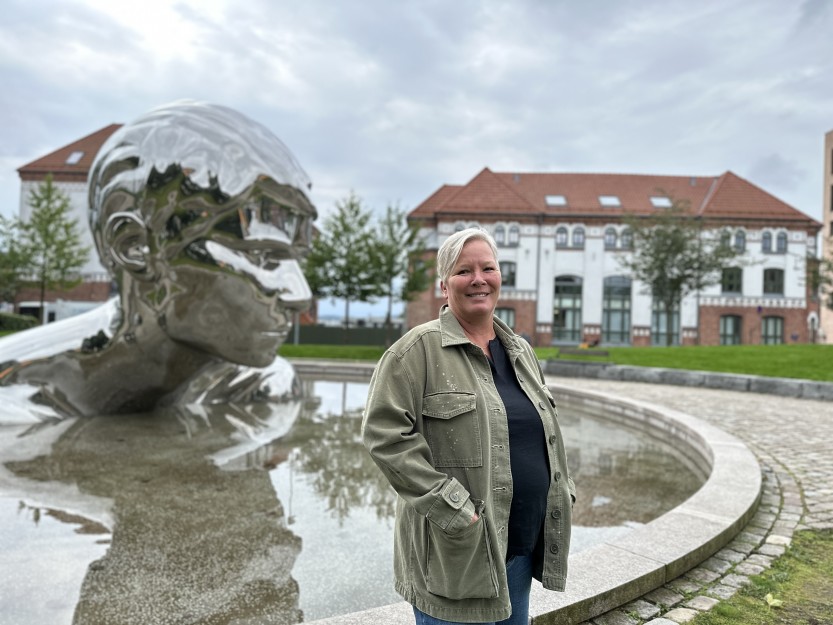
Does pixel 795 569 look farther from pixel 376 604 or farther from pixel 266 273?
pixel 266 273

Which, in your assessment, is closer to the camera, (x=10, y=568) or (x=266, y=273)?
(x=10, y=568)

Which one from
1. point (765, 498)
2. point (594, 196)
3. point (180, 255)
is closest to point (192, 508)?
point (180, 255)

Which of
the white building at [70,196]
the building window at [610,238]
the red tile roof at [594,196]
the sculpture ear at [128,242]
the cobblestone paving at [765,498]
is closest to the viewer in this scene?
the cobblestone paving at [765,498]

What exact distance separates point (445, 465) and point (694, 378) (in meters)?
14.2

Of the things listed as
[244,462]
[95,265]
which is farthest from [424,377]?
[95,265]

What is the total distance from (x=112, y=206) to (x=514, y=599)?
16.5 feet

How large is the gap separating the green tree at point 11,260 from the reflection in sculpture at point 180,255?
2715 centimetres

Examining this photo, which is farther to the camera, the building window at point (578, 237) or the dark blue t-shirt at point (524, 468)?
the building window at point (578, 237)

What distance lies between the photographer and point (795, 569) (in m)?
3.09

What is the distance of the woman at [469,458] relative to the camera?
1.48m

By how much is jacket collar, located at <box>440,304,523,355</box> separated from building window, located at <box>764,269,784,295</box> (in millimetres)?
42513

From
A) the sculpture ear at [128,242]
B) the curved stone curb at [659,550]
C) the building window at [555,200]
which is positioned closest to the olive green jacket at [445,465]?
the curved stone curb at [659,550]

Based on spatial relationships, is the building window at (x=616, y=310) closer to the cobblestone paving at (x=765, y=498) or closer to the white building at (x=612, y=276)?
the white building at (x=612, y=276)

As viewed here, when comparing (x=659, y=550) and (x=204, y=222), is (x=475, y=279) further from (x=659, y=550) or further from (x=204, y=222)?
(x=204, y=222)
